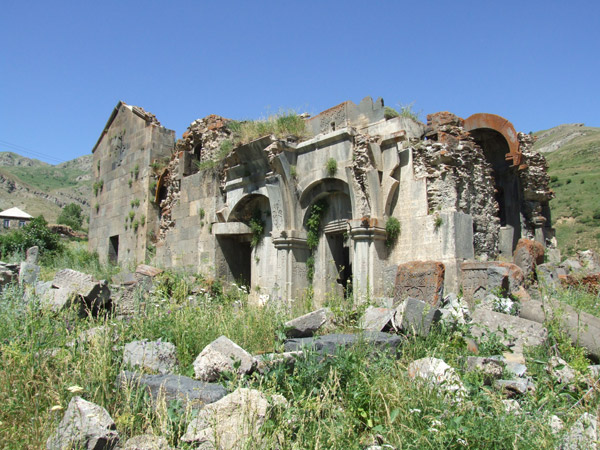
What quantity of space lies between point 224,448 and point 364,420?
1091 mm

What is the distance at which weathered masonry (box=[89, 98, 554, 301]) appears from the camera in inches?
332

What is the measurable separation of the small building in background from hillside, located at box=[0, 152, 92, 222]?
69.5 ft

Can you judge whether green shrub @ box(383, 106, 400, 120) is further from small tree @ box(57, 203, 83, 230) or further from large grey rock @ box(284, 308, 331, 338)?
small tree @ box(57, 203, 83, 230)

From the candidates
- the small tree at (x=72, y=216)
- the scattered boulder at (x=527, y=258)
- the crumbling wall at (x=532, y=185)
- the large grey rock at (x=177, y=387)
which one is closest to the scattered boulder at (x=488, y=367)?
the large grey rock at (x=177, y=387)

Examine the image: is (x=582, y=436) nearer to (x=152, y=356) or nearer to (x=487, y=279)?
(x=152, y=356)

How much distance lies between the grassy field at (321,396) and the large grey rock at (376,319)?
0.47 meters

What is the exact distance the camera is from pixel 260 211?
36.5 ft

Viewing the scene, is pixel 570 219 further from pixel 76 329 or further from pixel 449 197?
pixel 76 329

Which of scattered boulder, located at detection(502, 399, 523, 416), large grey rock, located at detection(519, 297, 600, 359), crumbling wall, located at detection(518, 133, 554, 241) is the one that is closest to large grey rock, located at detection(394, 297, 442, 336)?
large grey rock, located at detection(519, 297, 600, 359)

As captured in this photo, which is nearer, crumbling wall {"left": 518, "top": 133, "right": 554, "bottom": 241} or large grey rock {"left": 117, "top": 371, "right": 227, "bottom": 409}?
large grey rock {"left": 117, "top": 371, "right": 227, "bottom": 409}

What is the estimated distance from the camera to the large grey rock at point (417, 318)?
4.91 metres

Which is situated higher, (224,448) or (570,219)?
(570,219)

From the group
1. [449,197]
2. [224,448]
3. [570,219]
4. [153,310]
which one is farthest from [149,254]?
[570,219]

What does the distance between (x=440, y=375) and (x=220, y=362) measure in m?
1.71
